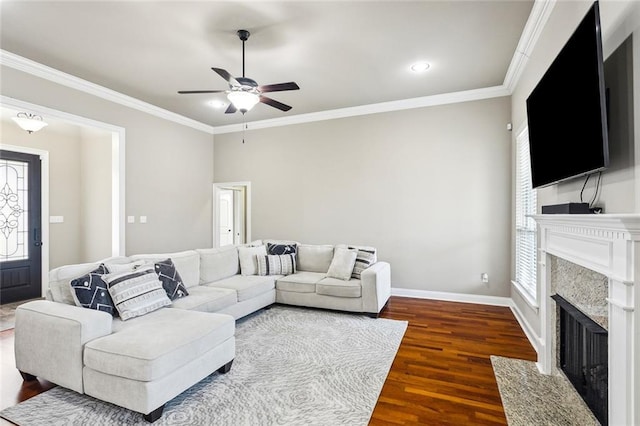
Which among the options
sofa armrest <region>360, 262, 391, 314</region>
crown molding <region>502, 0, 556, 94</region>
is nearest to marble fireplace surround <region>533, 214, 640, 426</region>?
crown molding <region>502, 0, 556, 94</region>

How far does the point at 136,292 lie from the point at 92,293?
0.31 meters

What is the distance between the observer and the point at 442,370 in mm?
2723

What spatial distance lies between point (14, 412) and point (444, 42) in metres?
4.68

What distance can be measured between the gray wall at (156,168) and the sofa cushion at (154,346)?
9.88 feet

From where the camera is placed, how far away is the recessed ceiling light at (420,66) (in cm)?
379

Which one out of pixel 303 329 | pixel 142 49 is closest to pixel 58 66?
pixel 142 49

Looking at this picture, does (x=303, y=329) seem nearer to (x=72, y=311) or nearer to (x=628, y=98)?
(x=72, y=311)

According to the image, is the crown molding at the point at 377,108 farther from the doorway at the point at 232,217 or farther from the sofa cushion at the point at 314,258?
the sofa cushion at the point at 314,258

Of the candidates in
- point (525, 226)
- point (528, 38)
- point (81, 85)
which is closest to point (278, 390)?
point (525, 226)

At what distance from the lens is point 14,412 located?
215 cm

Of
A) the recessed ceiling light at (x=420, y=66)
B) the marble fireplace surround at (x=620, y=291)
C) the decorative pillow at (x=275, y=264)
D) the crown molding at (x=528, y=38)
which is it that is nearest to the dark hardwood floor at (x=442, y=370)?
the marble fireplace surround at (x=620, y=291)

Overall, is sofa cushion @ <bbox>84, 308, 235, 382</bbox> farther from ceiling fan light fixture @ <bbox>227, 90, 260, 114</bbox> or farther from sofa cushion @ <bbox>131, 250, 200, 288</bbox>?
ceiling fan light fixture @ <bbox>227, 90, 260, 114</bbox>

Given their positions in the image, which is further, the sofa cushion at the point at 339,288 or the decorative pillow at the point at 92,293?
the sofa cushion at the point at 339,288

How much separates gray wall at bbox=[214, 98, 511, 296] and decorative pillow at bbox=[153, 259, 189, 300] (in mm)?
2799
